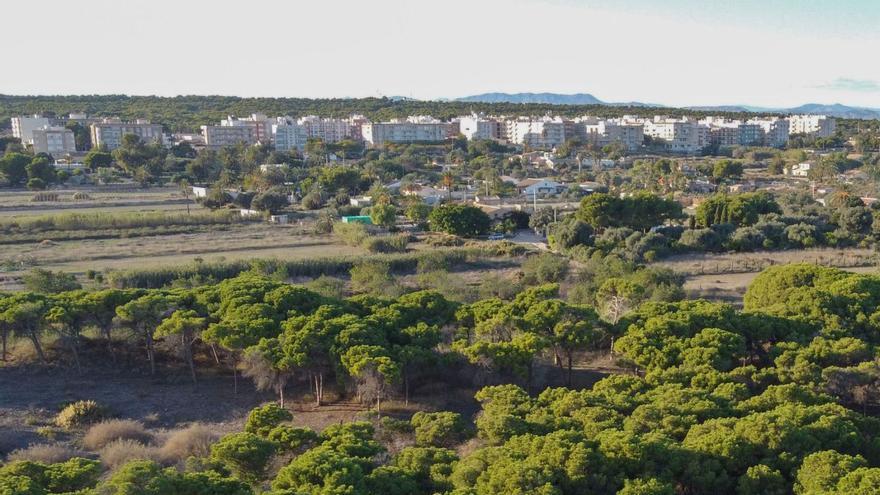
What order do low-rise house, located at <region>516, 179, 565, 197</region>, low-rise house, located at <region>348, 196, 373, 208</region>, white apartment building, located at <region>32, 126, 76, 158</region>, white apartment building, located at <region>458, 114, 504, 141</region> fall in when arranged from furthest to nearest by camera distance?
white apartment building, located at <region>458, 114, 504, 141</region>
white apartment building, located at <region>32, 126, 76, 158</region>
low-rise house, located at <region>516, 179, 565, 197</region>
low-rise house, located at <region>348, 196, 373, 208</region>

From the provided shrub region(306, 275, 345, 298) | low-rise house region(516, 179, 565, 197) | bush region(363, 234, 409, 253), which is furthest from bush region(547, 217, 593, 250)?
low-rise house region(516, 179, 565, 197)

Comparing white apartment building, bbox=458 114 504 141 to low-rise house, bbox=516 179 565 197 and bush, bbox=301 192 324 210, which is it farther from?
bush, bbox=301 192 324 210

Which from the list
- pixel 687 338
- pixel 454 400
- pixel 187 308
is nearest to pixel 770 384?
pixel 687 338

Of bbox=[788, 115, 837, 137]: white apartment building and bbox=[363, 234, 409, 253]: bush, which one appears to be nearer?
bbox=[363, 234, 409, 253]: bush

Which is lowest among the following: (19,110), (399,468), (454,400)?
(454,400)

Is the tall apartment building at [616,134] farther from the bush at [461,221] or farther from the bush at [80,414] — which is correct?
the bush at [80,414]

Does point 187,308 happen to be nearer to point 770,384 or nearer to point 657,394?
point 657,394
